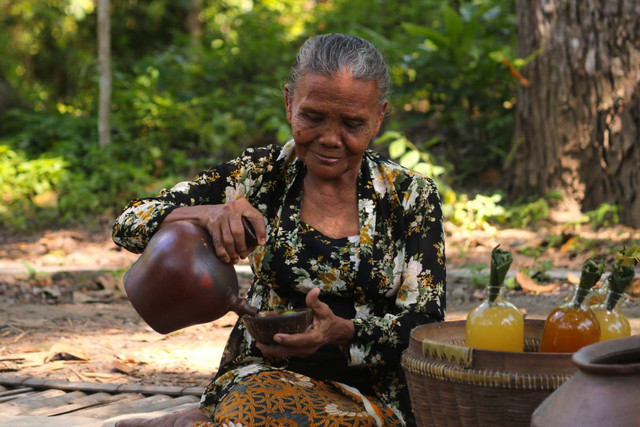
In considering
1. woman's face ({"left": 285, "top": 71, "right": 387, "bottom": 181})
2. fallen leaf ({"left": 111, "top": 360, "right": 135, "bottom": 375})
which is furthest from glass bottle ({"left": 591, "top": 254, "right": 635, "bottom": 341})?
fallen leaf ({"left": 111, "top": 360, "right": 135, "bottom": 375})

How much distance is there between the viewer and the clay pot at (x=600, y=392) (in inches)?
57.1

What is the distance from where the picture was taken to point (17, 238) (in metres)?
8.05

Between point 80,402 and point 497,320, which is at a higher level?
point 497,320

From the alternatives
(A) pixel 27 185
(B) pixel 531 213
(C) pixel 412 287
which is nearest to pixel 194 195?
(C) pixel 412 287

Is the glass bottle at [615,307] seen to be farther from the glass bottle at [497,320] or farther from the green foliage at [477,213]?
the green foliage at [477,213]

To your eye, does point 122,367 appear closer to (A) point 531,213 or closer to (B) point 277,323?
(B) point 277,323

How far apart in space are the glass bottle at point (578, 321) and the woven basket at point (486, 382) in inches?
5.7

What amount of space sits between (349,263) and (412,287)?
207mm

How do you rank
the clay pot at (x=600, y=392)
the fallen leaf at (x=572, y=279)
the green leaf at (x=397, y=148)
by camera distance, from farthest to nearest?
the green leaf at (x=397, y=148), the fallen leaf at (x=572, y=279), the clay pot at (x=600, y=392)

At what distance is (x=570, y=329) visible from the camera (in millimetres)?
1999

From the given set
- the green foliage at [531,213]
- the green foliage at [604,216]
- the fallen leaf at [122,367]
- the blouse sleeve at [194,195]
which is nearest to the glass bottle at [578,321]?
the blouse sleeve at [194,195]

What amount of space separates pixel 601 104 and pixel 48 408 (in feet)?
16.7

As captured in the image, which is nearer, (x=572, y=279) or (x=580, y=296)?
(x=580, y=296)

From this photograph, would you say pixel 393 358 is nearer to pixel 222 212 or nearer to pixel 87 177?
pixel 222 212
